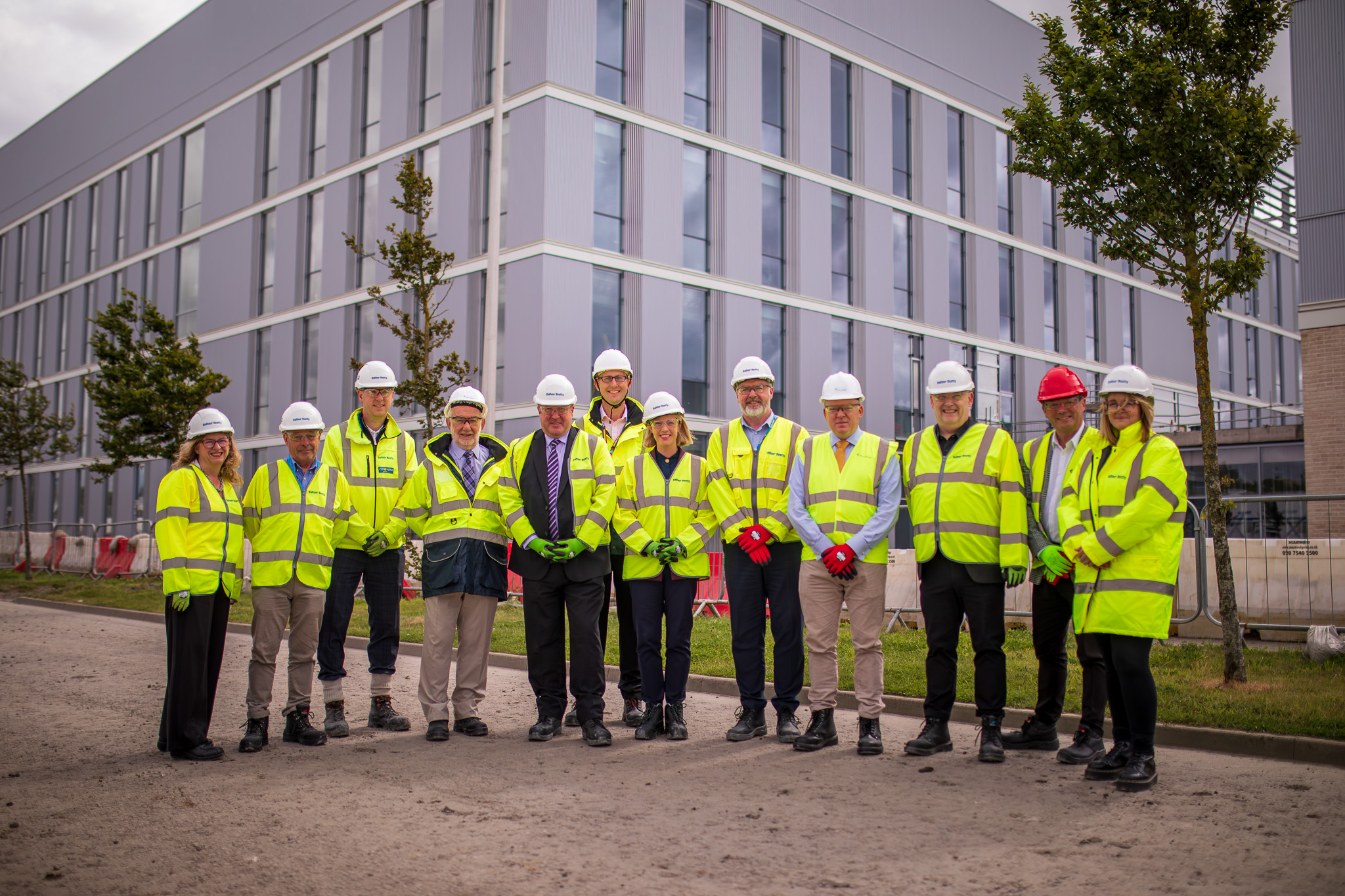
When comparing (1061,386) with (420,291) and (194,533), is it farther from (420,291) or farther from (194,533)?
(420,291)

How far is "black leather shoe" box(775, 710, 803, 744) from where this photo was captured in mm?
7000

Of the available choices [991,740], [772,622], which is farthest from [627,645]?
[991,740]

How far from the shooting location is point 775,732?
24.2 ft

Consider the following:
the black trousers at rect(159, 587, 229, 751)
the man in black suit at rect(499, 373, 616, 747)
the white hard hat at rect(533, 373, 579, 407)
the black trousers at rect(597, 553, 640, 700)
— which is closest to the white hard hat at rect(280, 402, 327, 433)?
the black trousers at rect(159, 587, 229, 751)

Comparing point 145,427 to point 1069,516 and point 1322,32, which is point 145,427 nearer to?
point 1069,516

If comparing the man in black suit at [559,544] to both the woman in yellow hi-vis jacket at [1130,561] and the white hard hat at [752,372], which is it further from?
the woman in yellow hi-vis jacket at [1130,561]

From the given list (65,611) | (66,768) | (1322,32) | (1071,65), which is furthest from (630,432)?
(1322,32)

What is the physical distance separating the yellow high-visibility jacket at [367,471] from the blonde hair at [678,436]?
65.1 inches

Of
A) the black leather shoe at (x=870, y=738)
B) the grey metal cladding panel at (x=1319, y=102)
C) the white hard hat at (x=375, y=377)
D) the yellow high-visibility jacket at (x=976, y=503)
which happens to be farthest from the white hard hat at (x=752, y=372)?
the grey metal cladding panel at (x=1319, y=102)

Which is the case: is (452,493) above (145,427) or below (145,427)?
below

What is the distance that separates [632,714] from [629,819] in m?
2.75

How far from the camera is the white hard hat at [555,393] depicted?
7277 millimetres

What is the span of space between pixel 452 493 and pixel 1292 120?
1910 centimetres

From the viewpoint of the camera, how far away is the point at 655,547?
7.20 metres
